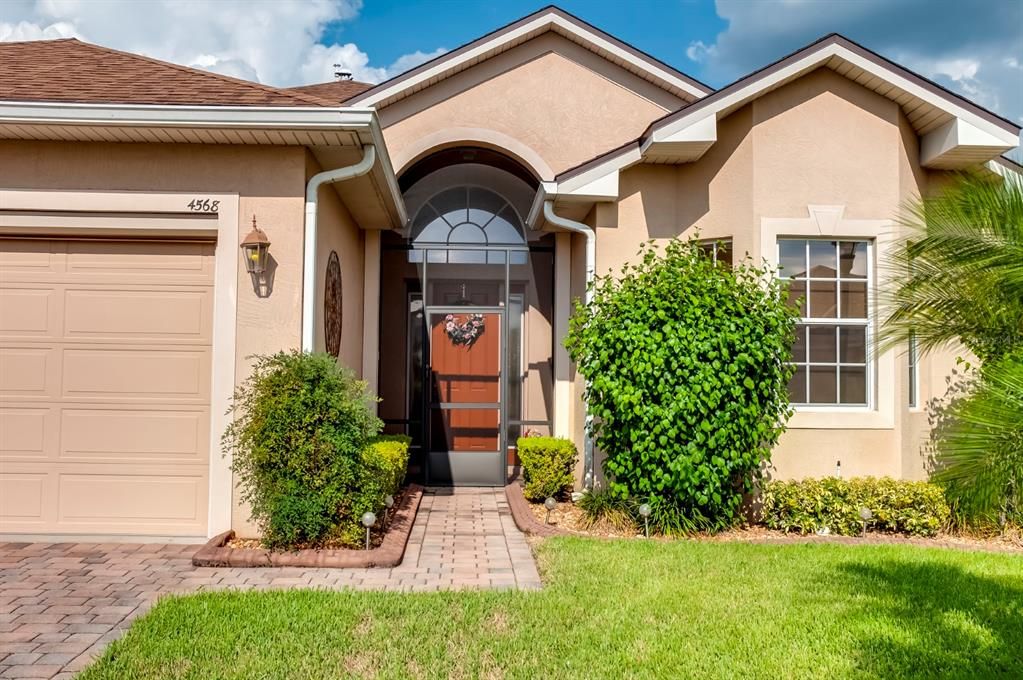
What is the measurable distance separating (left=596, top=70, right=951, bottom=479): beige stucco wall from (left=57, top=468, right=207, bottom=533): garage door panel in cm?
617

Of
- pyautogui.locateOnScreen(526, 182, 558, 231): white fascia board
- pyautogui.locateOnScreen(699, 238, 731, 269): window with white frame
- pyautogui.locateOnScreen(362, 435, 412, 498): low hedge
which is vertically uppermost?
pyautogui.locateOnScreen(526, 182, 558, 231): white fascia board

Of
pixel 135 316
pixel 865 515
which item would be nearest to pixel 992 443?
pixel 865 515

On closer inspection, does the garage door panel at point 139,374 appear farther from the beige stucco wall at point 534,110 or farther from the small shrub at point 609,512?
the beige stucco wall at point 534,110

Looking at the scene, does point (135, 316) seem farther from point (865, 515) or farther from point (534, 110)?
point (865, 515)

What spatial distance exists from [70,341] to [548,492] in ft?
18.6

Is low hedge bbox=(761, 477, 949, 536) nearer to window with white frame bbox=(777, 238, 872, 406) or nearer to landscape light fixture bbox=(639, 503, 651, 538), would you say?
window with white frame bbox=(777, 238, 872, 406)

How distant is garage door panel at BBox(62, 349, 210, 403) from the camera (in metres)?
6.84

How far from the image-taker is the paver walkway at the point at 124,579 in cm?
420

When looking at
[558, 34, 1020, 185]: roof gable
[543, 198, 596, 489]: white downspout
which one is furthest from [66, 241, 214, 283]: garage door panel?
[558, 34, 1020, 185]: roof gable

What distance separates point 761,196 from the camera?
793cm

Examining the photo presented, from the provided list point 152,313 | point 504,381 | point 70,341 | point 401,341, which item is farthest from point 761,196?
point 70,341

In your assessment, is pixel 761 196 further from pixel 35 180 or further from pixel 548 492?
pixel 35 180

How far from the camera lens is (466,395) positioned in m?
10.9

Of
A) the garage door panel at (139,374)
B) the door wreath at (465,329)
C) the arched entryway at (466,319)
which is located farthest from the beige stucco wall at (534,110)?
the garage door panel at (139,374)
